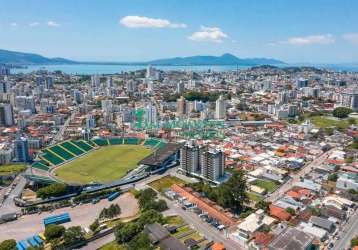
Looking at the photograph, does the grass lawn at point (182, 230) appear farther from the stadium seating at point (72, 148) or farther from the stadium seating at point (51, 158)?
the stadium seating at point (72, 148)

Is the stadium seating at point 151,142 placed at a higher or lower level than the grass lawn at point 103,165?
higher

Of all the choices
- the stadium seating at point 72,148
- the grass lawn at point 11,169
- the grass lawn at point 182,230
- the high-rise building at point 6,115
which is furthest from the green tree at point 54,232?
the high-rise building at point 6,115

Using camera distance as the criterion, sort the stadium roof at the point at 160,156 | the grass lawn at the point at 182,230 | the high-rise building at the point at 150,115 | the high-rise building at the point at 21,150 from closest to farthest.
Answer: the grass lawn at the point at 182,230 → the stadium roof at the point at 160,156 → the high-rise building at the point at 21,150 → the high-rise building at the point at 150,115

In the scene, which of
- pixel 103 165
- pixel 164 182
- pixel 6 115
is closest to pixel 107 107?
pixel 6 115

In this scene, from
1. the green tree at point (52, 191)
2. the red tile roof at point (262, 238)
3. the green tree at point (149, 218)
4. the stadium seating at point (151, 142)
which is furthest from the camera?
the stadium seating at point (151, 142)

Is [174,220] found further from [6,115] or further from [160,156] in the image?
[6,115]

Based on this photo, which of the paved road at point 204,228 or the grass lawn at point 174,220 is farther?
the grass lawn at point 174,220

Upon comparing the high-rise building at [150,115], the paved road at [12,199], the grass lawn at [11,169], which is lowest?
the paved road at [12,199]
